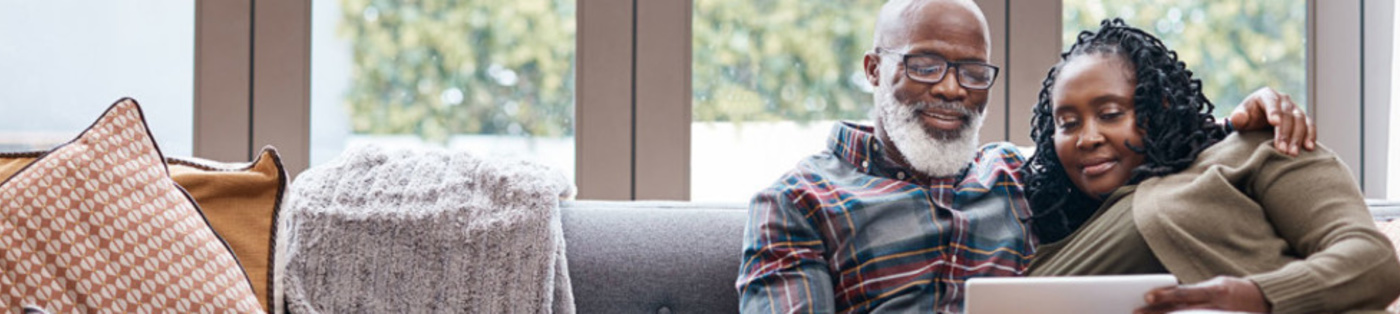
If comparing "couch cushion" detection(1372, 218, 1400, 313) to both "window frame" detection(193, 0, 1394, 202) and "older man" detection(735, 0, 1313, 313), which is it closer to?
"older man" detection(735, 0, 1313, 313)

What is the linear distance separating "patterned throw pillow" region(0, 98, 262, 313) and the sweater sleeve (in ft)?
4.30

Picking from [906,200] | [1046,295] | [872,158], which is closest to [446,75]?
[872,158]

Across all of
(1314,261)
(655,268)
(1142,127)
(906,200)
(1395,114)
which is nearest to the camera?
(1314,261)

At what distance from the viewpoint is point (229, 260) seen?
61.1 inches

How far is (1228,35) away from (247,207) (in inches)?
133

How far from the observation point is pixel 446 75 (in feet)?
13.1

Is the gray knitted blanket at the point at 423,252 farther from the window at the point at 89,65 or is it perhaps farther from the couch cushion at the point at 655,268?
the window at the point at 89,65

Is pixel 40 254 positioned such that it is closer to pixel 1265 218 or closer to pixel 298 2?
pixel 1265 218

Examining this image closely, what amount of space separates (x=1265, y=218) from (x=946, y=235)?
42 cm

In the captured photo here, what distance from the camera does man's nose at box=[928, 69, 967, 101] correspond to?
5.70 feet

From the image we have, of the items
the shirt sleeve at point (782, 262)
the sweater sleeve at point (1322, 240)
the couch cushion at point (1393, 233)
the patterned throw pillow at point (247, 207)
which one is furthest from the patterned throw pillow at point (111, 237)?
the couch cushion at point (1393, 233)

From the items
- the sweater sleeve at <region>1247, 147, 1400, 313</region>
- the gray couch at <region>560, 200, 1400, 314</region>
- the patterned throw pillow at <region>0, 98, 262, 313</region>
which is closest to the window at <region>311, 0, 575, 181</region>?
the gray couch at <region>560, 200, 1400, 314</region>

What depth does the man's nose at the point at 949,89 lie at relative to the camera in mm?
1736

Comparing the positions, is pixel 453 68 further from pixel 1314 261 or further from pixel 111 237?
pixel 1314 261
